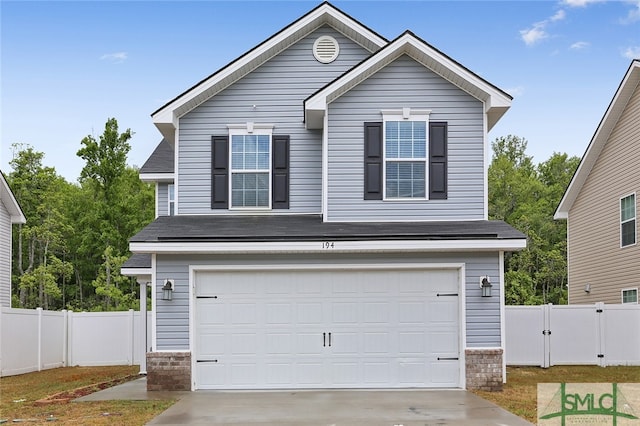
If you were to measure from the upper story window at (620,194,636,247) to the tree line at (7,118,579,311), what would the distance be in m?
17.3

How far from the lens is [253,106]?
16672mm

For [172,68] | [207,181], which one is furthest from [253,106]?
[172,68]

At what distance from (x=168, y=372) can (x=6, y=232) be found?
1627cm

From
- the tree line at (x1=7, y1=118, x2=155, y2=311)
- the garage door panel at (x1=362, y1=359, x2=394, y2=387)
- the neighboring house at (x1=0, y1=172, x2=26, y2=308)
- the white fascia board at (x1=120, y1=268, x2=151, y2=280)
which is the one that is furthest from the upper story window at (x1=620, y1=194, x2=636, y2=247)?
the tree line at (x1=7, y1=118, x2=155, y2=311)

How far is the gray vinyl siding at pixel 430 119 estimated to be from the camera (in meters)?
15.5

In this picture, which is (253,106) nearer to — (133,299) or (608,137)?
(608,137)

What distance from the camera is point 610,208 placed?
22.3 meters

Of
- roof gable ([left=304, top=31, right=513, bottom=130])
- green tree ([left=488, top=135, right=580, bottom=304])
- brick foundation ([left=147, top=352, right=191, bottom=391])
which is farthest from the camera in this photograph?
green tree ([left=488, top=135, right=580, bottom=304])

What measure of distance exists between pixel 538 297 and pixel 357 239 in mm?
28009

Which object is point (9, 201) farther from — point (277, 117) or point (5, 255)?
point (277, 117)

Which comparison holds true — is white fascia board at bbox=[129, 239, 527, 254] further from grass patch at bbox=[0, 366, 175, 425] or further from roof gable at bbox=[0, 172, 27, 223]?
roof gable at bbox=[0, 172, 27, 223]

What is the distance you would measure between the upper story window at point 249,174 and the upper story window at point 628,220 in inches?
414

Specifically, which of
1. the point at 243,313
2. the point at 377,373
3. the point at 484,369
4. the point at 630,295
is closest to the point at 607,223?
the point at 630,295

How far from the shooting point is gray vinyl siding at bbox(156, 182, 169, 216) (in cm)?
2183
